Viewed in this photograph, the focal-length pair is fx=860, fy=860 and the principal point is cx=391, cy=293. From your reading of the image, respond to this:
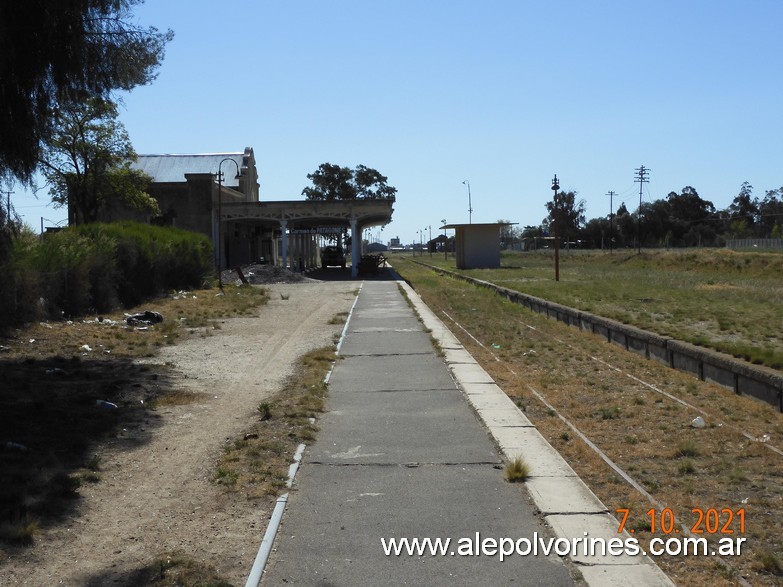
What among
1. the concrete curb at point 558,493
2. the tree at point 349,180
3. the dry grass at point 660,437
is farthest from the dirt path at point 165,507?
the tree at point 349,180

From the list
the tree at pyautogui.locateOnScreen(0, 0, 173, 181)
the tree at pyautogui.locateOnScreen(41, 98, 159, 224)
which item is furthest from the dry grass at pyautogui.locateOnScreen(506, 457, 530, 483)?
the tree at pyautogui.locateOnScreen(41, 98, 159, 224)

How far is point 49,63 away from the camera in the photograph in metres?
12.4

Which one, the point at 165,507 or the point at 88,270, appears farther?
the point at 88,270

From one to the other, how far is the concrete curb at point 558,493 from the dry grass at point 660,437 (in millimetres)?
179

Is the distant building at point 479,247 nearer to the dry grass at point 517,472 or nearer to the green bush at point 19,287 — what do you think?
the green bush at point 19,287

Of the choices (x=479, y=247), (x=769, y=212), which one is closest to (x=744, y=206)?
(x=769, y=212)

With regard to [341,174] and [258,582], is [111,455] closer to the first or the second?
[258,582]

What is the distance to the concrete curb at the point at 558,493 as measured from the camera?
520cm

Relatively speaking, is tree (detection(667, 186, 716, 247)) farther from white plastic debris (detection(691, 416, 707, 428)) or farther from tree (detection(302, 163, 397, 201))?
white plastic debris (detection(691, 416, 707, 428))

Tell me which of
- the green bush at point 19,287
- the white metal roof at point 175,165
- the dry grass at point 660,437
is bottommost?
the dry grass at point 660,437

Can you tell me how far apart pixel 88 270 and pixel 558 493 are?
737 inches

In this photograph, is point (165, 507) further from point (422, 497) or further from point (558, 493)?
point (558, 493)

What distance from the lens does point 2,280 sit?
55.3 ft

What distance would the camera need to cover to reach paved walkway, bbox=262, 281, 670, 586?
17.3 ft
